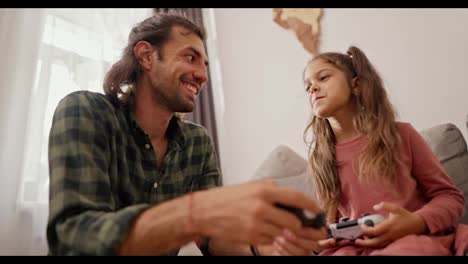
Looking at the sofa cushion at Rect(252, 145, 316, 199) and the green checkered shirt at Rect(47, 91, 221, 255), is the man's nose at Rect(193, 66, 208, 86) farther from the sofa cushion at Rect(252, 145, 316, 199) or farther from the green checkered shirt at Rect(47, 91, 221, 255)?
the sofa cushion at Rect(252, 145, 316, 199)

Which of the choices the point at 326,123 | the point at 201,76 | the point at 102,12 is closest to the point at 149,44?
the point at 201,76

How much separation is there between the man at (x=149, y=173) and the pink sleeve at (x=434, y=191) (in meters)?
0.45

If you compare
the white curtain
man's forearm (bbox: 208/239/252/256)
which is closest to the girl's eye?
man's forearm (bbox: 208/239/252/256)

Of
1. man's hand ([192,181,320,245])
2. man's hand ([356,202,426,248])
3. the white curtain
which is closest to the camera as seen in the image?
man's hand ([192,181,320,245])

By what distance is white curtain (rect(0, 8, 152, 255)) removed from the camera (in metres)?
1.49

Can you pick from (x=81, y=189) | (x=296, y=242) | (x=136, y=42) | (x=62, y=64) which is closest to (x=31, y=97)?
(x=62, y=64)

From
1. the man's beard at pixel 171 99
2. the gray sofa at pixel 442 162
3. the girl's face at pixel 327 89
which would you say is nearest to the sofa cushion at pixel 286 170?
the gray sofa at pixel 442 162

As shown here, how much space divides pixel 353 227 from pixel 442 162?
65 cm

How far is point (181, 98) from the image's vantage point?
1087 mm

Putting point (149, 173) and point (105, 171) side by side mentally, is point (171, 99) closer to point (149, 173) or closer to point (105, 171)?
point (149, 173)

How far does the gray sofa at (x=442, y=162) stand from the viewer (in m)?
1.31

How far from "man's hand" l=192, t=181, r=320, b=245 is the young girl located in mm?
373

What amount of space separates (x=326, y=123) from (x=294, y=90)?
948mm

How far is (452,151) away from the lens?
1345 mm
